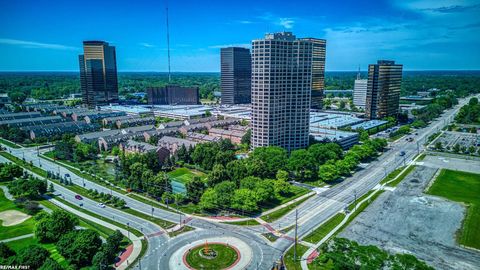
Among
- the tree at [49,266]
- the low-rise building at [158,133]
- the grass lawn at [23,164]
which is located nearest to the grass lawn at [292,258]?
the tree at [49,266]

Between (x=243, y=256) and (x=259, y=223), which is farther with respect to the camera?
(x=259, y=223)

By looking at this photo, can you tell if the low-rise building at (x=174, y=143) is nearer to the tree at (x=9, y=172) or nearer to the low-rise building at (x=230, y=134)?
the low-rise building at (x=230, y=134)

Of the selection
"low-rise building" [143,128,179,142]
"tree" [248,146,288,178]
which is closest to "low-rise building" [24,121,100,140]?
"low-rise building" [143,128,179,142]

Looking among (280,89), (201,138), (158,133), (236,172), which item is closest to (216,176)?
(236,172)

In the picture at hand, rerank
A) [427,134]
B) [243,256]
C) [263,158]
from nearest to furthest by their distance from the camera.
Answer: [243,256]
[263,158]
[427,134]

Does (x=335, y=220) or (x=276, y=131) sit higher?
(x=276, y=131)

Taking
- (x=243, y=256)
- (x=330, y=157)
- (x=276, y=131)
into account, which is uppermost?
(x=276, y=131)

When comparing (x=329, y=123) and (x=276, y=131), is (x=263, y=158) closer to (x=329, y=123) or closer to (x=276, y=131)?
(x=276, y=131)

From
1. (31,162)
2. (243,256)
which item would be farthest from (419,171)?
(31,162)
